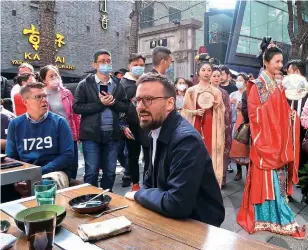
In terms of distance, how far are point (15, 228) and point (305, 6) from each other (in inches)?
693

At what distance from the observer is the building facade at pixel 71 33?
1369 centimetres

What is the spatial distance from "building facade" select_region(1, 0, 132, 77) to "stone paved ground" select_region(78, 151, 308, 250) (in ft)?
31.9

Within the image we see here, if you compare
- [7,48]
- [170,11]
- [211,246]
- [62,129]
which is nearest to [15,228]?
[211,246]

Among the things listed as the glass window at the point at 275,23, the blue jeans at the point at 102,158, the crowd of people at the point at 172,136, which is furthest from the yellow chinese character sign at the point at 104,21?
the blue jeans at the point at 102,158

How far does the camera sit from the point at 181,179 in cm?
153

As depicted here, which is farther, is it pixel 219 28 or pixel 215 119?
pixel 219 28

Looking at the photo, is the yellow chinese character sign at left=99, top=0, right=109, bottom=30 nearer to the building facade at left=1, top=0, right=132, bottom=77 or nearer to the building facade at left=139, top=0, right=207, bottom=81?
the building facade at left=1, top=0, right=132, bottom=77

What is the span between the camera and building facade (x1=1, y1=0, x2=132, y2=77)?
1369cm

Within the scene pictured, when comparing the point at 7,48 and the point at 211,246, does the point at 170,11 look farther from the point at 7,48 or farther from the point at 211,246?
the point at 211,246

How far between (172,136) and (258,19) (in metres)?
15.5

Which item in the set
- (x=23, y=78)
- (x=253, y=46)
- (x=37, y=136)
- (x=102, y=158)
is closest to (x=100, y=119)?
(x=102, y=158)

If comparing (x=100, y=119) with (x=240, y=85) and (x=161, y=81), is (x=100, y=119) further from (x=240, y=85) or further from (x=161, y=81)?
(x=240, y=85)

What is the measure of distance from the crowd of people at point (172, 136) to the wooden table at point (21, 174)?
0.20 meters

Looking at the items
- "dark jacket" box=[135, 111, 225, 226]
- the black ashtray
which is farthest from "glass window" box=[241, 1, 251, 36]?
the black ashtray
